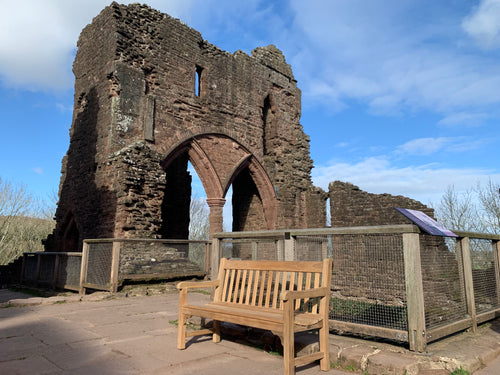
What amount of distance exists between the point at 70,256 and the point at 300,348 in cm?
662

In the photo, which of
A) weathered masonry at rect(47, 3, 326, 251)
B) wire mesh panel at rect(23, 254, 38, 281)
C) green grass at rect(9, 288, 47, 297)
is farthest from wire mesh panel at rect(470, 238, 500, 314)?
wire mesh panel at rect(23, 254, 38, 281)

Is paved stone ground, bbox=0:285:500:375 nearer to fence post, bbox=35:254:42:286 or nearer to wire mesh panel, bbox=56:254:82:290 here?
wire mesh panel, bbox=56:254:82:290

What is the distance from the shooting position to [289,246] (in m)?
4.18

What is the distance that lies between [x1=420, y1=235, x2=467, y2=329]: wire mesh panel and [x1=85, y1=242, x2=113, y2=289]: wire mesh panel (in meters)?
5.64

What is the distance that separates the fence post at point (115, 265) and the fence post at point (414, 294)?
5529mm

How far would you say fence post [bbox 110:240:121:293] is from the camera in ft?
23.7

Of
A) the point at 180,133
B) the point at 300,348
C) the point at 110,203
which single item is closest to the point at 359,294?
the point at 300,348

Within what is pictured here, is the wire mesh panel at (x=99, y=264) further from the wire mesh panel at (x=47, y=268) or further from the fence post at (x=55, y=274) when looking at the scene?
the wire mesh panel at (x=47, y=268)

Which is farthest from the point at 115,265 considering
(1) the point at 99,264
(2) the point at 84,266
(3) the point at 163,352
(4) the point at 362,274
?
(4) the point at 362,274

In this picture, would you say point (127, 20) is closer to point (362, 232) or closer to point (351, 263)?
Answer: point (351, 263)

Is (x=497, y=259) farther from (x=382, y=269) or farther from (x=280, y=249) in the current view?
(x=280, y=249)

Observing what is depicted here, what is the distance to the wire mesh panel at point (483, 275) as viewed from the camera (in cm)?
442

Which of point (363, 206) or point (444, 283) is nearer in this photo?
point (444, 283)

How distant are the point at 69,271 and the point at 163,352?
584 centimetres
